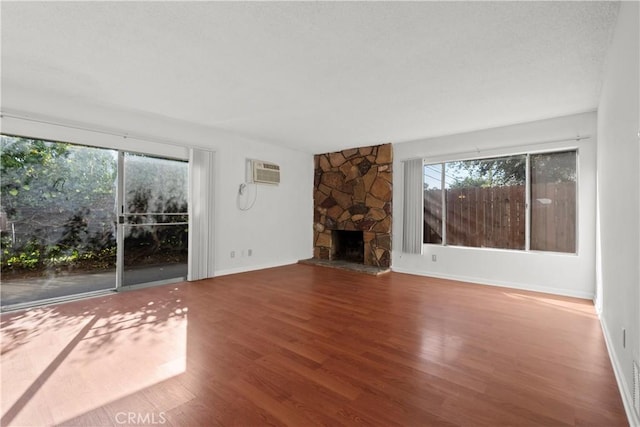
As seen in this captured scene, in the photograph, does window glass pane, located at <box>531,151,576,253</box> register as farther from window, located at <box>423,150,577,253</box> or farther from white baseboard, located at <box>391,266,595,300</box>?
→ white baseboard, located at <box>391,266,595,300</box>

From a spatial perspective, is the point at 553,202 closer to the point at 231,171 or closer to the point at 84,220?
the point at 231,171

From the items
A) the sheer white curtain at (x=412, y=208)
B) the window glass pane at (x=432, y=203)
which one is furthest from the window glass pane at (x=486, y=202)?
the sheer white curtain at (x=412, y=208)

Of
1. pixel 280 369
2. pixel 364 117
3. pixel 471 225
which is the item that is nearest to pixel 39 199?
pixel 280 369

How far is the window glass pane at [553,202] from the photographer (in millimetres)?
3801

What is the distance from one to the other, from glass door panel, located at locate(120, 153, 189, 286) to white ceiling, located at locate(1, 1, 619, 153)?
27.3 inches

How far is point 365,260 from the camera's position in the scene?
5547mm

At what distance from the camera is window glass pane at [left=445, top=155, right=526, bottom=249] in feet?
13.7

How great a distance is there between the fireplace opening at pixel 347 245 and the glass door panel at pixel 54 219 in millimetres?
3921

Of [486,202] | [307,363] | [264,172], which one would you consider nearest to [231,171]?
[264,172]

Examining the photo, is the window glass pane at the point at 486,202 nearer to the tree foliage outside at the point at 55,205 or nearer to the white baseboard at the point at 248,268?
the white baseboard at the point at 248,268

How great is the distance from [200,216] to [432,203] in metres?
3.89

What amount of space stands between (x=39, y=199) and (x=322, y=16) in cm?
372

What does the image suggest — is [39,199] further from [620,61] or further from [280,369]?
[620,61]

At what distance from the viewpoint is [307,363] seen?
77.7 inches
